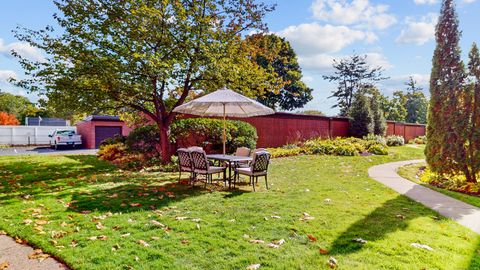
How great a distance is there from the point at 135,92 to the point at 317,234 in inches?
317

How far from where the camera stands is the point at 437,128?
8.36m

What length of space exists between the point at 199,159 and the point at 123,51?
183 inches

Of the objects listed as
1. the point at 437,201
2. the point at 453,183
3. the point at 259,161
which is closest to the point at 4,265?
the point at 259,161

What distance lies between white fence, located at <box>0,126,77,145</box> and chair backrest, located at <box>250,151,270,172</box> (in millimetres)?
28747

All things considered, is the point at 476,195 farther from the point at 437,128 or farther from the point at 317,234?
the point at 317,234

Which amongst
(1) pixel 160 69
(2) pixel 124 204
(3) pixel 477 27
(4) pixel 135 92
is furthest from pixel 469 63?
(4) pixel 135 92

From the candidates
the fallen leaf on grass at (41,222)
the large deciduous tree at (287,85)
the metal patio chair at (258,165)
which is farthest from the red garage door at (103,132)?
the fallen leaf on grass at (41,222)

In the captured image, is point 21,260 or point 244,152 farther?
point 244,152

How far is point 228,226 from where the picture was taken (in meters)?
4.14

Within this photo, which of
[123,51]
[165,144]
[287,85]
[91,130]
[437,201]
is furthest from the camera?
[287,85]

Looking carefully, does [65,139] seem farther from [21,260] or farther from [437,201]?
[437,201]

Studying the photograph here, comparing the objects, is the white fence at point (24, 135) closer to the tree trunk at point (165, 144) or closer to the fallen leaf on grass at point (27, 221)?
the tree trunk at point (165, 144)

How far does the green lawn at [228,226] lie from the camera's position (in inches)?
124

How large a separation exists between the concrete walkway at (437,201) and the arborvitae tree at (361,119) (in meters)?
12.2
